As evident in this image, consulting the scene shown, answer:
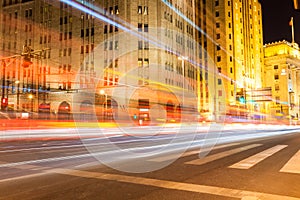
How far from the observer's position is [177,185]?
19.2 feet

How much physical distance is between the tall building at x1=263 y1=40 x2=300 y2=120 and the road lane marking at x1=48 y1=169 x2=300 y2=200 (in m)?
83.1

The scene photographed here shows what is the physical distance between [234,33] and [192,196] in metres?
69.4

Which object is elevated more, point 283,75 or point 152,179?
point 283,75

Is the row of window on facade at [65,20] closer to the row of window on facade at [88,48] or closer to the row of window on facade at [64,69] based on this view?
the row of window on facade at [88,48]

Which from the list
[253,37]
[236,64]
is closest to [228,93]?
[236,64]

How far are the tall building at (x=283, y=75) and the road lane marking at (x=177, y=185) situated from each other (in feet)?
273

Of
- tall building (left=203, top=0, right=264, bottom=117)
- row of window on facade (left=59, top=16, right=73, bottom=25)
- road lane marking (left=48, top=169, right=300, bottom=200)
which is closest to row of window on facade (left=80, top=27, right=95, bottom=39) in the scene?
row of window on facade (left=59, top=16, right=73, bottom=25)

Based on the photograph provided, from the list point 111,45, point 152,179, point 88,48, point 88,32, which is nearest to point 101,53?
point 111,45

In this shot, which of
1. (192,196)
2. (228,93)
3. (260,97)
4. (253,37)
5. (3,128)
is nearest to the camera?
(192,196)

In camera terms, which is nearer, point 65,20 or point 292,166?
point 292,166

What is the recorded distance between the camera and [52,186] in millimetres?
5801

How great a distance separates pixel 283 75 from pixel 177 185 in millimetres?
92823

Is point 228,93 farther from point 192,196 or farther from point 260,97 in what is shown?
point 192,196

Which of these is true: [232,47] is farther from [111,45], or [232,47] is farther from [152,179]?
[152,179]
